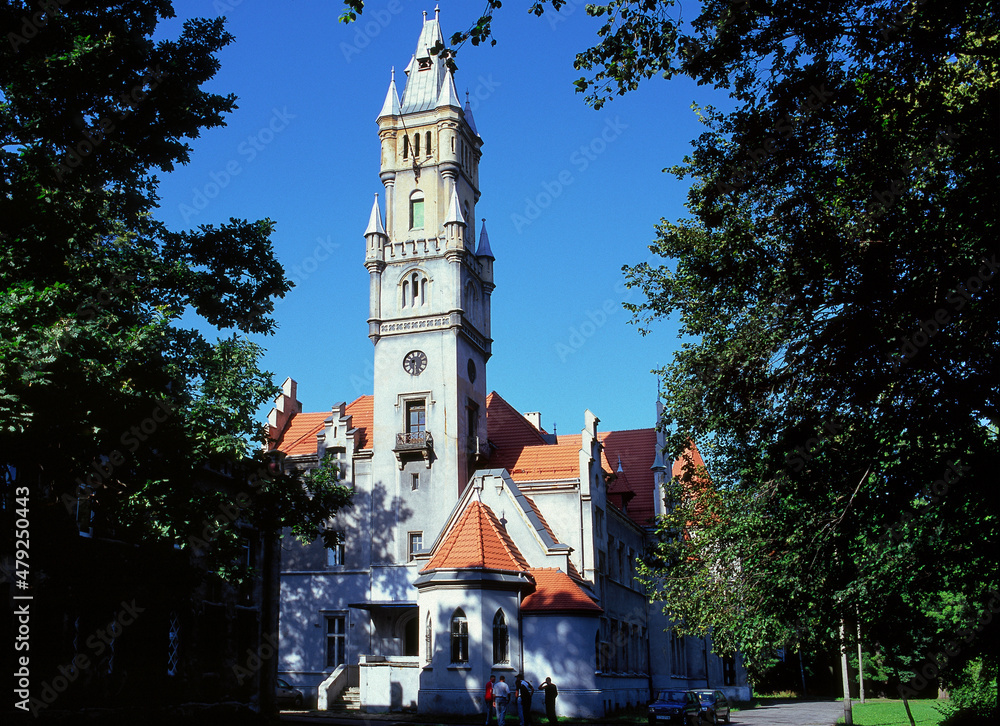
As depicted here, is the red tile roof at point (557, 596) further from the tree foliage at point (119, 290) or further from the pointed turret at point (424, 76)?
the pointed turret at point (424, 76)

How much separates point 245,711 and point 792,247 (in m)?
18.3

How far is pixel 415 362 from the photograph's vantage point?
43.1 metres

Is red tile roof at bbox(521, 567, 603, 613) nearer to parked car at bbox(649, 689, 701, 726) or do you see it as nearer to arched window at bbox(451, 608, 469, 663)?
arched window at bbox(451, 608, 469, 663)

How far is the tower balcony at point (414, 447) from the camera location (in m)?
41.3

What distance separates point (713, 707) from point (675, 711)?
338 centimetres

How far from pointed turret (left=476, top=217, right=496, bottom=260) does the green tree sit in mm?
24822

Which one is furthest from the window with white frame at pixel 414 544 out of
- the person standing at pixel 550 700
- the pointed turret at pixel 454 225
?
the pointed turret at pixel 454 225

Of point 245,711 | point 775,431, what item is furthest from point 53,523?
point 775,431

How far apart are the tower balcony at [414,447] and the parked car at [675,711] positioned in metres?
15.5

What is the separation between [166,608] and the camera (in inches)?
846

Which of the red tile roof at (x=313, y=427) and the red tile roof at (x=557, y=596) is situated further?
the red tile roof at (x=313, y=427)

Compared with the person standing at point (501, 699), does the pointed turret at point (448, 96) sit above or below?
above

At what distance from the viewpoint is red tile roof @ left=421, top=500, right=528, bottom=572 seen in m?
33.9

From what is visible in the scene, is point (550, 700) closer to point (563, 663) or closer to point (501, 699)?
point (501, 699)
